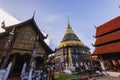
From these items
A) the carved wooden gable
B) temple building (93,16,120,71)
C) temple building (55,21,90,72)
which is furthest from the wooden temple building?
temple building (55,21,90,72)

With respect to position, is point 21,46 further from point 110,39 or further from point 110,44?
point 110,39

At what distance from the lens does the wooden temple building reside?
6832 mm

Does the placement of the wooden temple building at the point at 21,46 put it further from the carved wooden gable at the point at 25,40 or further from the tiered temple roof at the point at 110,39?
the tiered temple roof at the point at 110,39

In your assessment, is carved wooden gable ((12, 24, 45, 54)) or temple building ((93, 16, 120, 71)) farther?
temple building ((93, 16, 120, 71))

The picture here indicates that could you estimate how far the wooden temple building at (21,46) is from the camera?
683 centimetres

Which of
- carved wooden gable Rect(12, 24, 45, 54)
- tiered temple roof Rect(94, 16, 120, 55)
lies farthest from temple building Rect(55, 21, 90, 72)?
carved wooden gable Rect(12, 24, 45, 54)

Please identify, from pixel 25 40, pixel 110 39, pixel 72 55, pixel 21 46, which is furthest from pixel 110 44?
pixel 21 46

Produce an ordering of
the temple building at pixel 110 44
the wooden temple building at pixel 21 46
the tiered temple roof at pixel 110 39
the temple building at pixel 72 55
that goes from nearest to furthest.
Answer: the wooden temple building at pixel 21 46 → the temple building at pixel 110 44 → the tiered temple roof at pixel 110 39 → the temple building at pixel 72 55

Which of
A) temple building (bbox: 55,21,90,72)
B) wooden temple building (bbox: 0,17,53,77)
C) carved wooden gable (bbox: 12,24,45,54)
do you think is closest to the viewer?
wooden temple building (bbox: 0,17,53,77)

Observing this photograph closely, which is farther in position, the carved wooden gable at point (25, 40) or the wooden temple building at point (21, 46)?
the carved wooden gable at point (25, 40)

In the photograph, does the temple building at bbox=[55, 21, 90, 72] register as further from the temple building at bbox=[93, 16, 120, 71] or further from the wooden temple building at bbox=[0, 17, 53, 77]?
the wooden temple building at bbox=[0, 17, 53, 77]

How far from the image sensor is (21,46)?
25.7ft

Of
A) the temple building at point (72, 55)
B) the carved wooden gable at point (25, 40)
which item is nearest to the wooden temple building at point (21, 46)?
the carved wooden gable at point (25, 40)

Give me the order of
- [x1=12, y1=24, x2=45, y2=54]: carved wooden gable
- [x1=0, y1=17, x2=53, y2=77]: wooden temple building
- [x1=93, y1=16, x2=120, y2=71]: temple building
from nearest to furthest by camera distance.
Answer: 1. [x1=0, y1=17, x2=53, y2=77]: wooden temple building
2. [x1=12, y1=24, x2=45, y2=54]: carved wooden gable
3. [x1=93, y1=16, x2=120, y2=71]: temple building
